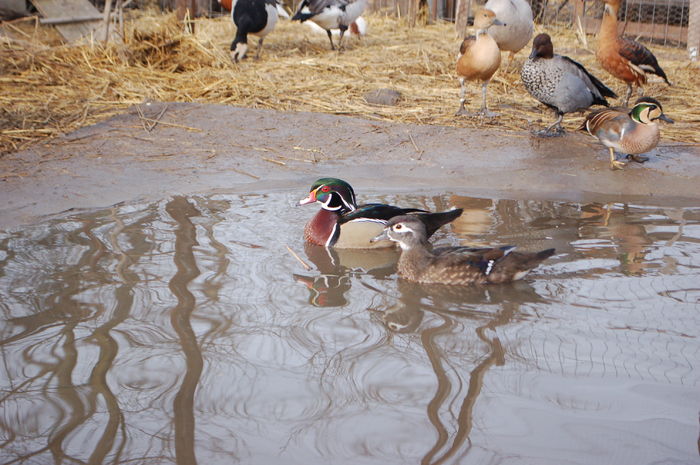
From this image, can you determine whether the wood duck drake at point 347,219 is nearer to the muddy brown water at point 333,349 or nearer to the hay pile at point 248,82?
the muddy brown water at point 333,349

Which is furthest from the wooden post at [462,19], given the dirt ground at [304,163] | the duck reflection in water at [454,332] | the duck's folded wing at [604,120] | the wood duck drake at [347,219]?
the duck reflection in water at [454,332]

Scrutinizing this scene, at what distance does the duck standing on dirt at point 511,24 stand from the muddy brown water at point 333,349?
4944 millimetres

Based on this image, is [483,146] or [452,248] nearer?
[452,248]

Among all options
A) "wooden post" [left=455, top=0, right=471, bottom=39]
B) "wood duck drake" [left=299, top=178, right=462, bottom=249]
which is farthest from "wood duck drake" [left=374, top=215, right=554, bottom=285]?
"wooden post" [left=455, top=0, right=471, bottom=39]

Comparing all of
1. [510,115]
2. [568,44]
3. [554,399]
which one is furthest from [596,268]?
[568,44]

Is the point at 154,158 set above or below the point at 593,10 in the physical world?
below

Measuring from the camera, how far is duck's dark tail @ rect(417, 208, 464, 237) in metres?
5.16

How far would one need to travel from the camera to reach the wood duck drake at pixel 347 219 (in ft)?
17.2

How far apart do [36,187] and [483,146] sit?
151 inches

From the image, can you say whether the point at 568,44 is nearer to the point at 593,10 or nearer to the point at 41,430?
the point at 593,10

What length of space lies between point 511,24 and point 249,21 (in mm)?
3985

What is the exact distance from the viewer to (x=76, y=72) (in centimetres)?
983

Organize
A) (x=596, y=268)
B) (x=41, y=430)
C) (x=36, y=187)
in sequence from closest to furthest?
(x=41, y=430)
(x=596, y=268)
(x=36, y=187)

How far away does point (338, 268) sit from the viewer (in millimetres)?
5105
